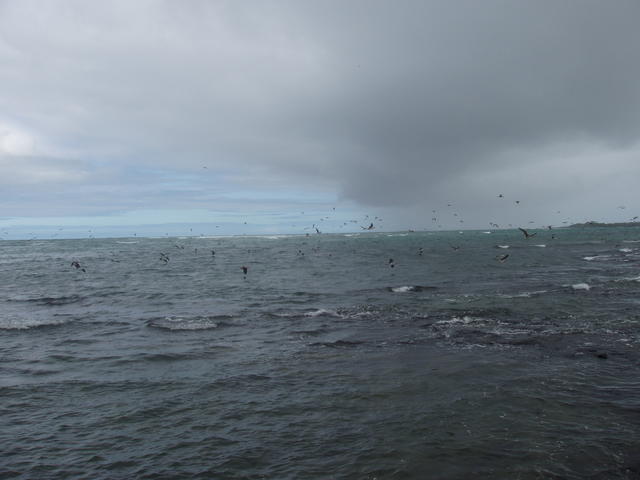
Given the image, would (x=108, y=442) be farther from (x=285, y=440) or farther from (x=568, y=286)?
(x=568, y=286)

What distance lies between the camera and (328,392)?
582 inches

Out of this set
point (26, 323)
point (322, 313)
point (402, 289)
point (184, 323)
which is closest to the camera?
point (184, 323)

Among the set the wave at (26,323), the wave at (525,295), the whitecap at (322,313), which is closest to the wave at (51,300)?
the wave at (26,323)

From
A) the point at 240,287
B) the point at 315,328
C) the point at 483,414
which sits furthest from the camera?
the point at 240,287

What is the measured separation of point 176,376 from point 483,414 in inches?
440

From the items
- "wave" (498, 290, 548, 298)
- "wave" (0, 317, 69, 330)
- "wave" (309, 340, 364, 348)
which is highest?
"wave" (498, 290, 548, 298)

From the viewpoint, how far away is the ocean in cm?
1053

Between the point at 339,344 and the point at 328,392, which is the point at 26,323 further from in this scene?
Answer: the point at 328,392

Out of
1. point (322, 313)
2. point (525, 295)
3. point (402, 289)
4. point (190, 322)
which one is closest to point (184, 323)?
point (190, 322)

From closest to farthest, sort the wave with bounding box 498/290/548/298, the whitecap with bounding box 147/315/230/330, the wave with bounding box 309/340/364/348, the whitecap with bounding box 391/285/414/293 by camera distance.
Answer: the wave with bounding box 309/340/364/348
the whitecap with bounding box 147/315/230/330
the wave with bounding box 498/290/548/298
the whitecap with bounding box 391/285/414/293

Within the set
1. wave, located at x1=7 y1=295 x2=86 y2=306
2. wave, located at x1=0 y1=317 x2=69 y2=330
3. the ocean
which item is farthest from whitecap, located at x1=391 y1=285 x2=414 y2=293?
wave, located at x1=7 y1=295 x2=86 y2=306

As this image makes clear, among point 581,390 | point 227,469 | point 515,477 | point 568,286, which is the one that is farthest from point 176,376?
point 568,286

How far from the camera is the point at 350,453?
10.8 metres

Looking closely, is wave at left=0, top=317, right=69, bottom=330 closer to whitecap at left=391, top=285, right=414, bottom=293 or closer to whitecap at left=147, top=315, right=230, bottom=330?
whitecap at left=147, top=315, right=230, bottom=330
